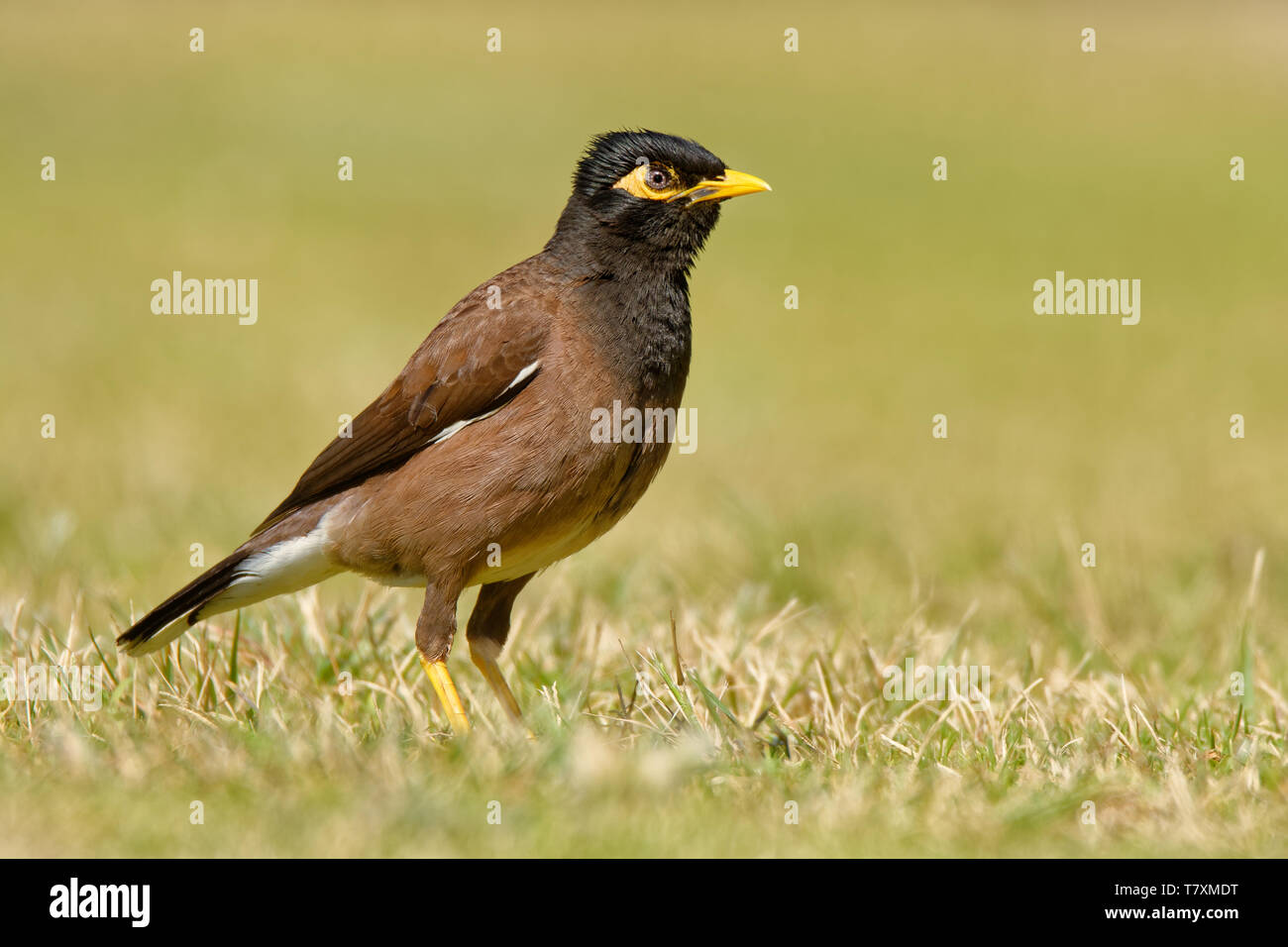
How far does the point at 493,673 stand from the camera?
5590mm

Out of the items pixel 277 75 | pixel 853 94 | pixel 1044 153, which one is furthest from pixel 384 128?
pixel 1044 153

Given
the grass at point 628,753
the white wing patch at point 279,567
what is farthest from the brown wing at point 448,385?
the grass at point 628,753

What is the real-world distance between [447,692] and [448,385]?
106 cm

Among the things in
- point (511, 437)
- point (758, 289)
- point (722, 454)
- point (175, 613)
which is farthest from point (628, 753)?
point (758, 289)

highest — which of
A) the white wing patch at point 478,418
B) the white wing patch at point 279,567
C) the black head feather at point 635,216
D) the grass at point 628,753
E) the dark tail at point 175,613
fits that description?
the black head feather at point 635,216

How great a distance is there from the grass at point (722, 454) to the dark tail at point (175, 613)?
0.13m

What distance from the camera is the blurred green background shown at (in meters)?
7.99

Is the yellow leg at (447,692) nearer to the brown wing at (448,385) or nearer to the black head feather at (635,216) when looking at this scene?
the brown wing at (448,385)

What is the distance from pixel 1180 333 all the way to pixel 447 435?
38.1 feet

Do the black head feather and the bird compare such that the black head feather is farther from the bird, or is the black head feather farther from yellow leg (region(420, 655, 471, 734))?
yellow leg (region(420, 655, 471, 734))

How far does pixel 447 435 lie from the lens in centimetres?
546

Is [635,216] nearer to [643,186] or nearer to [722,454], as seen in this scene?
[643,186]

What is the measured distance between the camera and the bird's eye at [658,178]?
5.69m

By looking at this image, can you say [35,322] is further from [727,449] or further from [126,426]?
[727,449]
